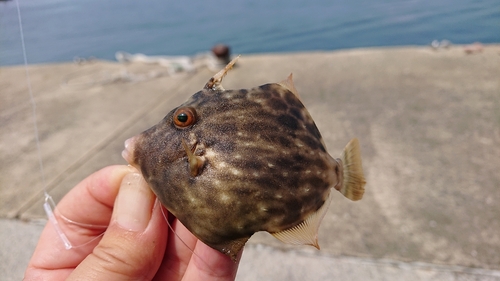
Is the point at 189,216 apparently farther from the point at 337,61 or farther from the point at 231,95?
the point at 337,61

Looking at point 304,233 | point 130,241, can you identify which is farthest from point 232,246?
point 130,241

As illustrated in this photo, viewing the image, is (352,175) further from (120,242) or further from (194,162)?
(120,242)

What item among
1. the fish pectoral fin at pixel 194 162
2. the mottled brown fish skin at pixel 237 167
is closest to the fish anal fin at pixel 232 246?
the mottled brown fish skin at pixel 237 167

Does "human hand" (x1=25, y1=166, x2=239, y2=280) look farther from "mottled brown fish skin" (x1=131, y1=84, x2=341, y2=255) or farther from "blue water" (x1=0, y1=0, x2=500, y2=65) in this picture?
"blue water" (x1=0, y1=0, x2=500, y2=65)

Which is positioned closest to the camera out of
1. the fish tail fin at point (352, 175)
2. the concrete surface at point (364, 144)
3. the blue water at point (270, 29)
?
the fish tail fin at point (352, 175)

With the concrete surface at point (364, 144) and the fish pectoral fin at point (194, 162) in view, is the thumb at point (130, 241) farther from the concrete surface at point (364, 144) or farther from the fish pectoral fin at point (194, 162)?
the concrete surface at point (364, 144)

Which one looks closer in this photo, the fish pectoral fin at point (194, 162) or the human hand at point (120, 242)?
the fish pectoral fin at point (194, 162)

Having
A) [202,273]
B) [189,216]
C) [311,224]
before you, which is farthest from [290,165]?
[202,273]

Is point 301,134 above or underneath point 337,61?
above
